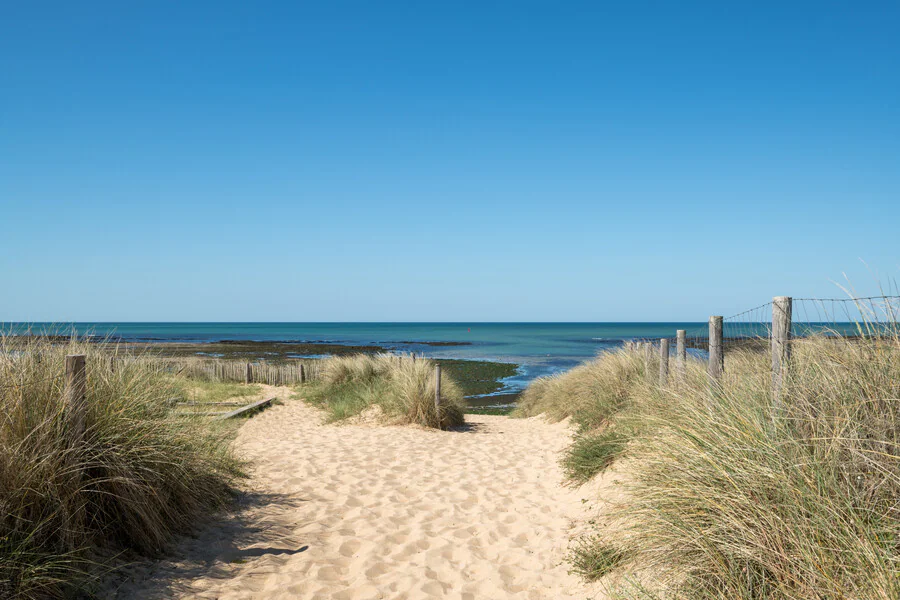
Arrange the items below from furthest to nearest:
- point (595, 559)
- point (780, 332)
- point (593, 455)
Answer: point (593, 455) < point (780, 332) < point (595, 559)

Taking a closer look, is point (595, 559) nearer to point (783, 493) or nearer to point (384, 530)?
point (783, 493)

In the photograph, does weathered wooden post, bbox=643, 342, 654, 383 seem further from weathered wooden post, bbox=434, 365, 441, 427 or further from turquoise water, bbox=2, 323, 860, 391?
weathered wooden post, bbox=434, 365, 441, 427

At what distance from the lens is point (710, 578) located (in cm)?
294

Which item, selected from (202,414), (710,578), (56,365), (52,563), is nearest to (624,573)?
(710,578)

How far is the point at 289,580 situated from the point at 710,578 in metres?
2.94

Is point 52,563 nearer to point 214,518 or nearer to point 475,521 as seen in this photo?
point 214,518

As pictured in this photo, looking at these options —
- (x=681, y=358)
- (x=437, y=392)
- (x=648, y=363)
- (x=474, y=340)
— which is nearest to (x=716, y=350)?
(x=681, y=358)

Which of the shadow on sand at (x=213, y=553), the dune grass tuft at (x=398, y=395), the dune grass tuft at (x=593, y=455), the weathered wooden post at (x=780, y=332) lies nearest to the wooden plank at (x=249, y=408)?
the dune grass tuft at (x=398, y=395)

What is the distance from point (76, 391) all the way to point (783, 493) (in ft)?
15.1

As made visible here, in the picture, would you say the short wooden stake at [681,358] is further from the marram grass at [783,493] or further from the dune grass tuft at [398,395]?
the dune grass tuft at [398,395]

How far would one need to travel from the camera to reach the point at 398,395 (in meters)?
11.7

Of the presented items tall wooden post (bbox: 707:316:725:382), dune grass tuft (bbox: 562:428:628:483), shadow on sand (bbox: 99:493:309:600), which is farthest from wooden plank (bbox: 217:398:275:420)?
tall wooden post (bbox: 707:316:725:382)

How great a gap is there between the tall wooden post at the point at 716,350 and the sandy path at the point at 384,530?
81.4 inches

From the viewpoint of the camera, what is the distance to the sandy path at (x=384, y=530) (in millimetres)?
4059
